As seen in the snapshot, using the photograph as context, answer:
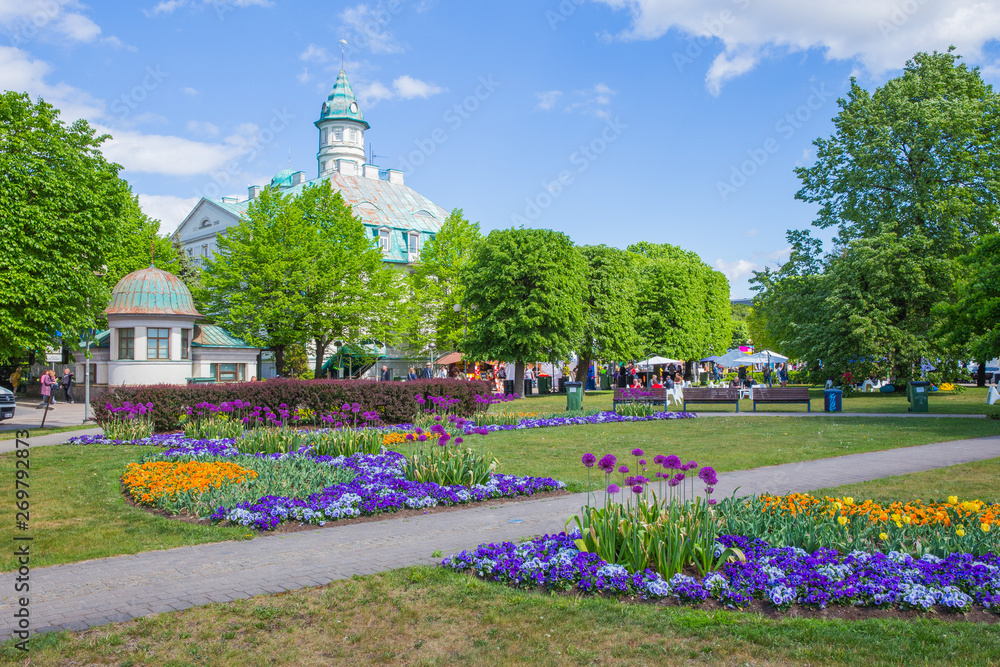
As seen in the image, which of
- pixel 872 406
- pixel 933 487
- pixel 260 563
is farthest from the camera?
pixel 872 406

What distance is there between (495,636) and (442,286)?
40772 millimetres

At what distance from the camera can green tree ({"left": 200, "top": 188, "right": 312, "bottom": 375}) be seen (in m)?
36.4

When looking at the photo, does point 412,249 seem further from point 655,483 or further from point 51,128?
point 655,483

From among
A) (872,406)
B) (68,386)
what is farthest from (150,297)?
(872,406)

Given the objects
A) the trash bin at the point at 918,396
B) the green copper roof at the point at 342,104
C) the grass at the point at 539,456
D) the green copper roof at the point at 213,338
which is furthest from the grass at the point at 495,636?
the green copper roof at the point at 342,104

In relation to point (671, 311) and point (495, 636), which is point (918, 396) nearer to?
point (495, 636)

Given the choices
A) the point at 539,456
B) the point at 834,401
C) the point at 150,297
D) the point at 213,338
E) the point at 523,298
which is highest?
the point at 523,298

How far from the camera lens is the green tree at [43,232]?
58.8ft

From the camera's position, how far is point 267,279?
121 ft

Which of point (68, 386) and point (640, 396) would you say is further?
point (68, 386)

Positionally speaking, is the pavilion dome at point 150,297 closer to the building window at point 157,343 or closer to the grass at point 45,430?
the building window at point 157,343

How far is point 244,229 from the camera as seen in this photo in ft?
126

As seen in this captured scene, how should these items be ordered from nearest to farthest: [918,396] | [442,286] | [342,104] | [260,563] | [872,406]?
[260,563]
[918,396]
[872,406]
[442,286]
[342,104]

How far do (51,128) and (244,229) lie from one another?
17977mm
